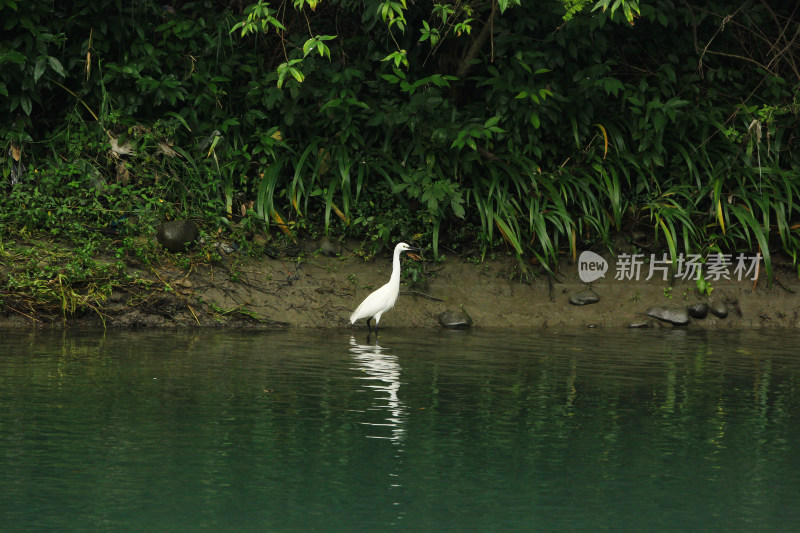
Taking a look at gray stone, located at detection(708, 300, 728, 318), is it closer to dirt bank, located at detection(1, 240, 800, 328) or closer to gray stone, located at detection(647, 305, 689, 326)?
dirt bank, located at detection(1, 240, 800, 328)

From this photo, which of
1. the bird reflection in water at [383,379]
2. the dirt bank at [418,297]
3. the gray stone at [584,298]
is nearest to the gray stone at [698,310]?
the dirt bank at [418,297]

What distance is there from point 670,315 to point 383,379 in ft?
14.3

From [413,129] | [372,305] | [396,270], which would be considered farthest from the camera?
[413,129]

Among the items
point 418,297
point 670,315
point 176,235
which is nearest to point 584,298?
point 670,315

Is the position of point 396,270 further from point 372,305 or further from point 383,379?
point 383,379

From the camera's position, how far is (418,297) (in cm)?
1025

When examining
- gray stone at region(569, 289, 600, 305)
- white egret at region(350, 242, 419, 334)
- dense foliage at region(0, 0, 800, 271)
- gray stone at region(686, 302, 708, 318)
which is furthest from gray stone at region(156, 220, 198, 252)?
gray stone at region(686, 302, 708, 318)

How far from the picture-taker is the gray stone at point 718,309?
1035 cm

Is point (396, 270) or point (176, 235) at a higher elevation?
point (176, 235)

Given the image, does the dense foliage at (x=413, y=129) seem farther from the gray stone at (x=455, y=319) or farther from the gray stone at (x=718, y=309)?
the gray stone at (x=455, y=319)

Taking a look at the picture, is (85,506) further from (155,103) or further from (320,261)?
(155,103)

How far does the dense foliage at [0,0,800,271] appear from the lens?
10.7 meters

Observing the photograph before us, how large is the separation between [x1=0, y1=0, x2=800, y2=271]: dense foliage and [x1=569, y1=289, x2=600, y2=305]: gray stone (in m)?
0.46

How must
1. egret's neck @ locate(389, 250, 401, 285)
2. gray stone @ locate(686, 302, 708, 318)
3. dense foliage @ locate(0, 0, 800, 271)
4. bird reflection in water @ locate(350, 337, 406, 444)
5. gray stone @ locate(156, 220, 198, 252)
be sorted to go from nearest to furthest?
bird reflection in water @ locate(350, 337, 406, 444), egret's neck @ locate(389, 250, 401, 285), gray stone @ locate(156, 220, 198, 252), gray stone @ locate(686, 302, 708, 318), dense foliage @ locate(0, 0, 800, 271)
